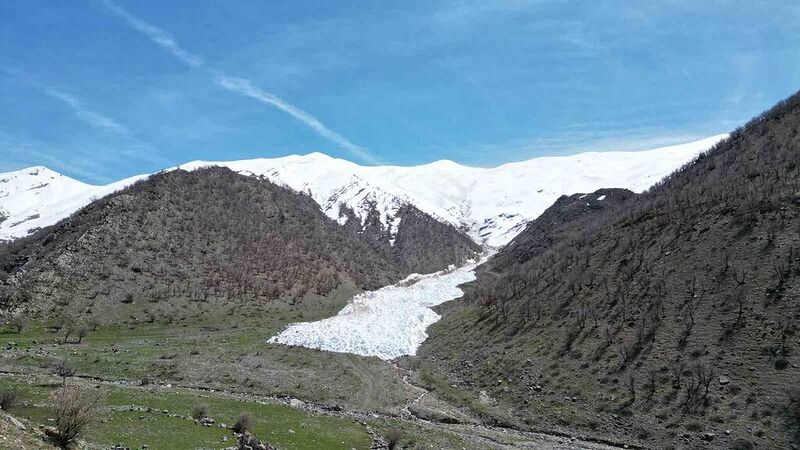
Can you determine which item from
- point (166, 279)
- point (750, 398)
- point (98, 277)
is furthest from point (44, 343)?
point (750, 398)

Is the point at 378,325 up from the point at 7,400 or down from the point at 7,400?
up

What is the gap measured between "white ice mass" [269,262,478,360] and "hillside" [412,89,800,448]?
5.46 meters

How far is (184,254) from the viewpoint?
3561 inches

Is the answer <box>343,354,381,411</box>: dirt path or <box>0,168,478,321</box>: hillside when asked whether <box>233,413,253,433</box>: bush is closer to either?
<box>343,354,381,411</box>: dirt path

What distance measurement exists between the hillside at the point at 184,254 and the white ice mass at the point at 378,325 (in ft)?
40.2

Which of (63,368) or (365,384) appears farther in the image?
(365,384)

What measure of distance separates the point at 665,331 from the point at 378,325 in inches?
1762

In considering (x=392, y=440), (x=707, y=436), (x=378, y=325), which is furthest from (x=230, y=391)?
(x=707, y=436)

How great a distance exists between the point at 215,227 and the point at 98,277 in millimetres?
32776

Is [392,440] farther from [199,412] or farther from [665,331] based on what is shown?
[665,331]

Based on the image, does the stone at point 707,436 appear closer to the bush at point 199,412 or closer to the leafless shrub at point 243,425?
the leafless shrub at point 243,425

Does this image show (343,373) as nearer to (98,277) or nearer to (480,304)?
(480,304)

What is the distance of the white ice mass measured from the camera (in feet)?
207

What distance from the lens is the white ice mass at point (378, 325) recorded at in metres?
63.2
